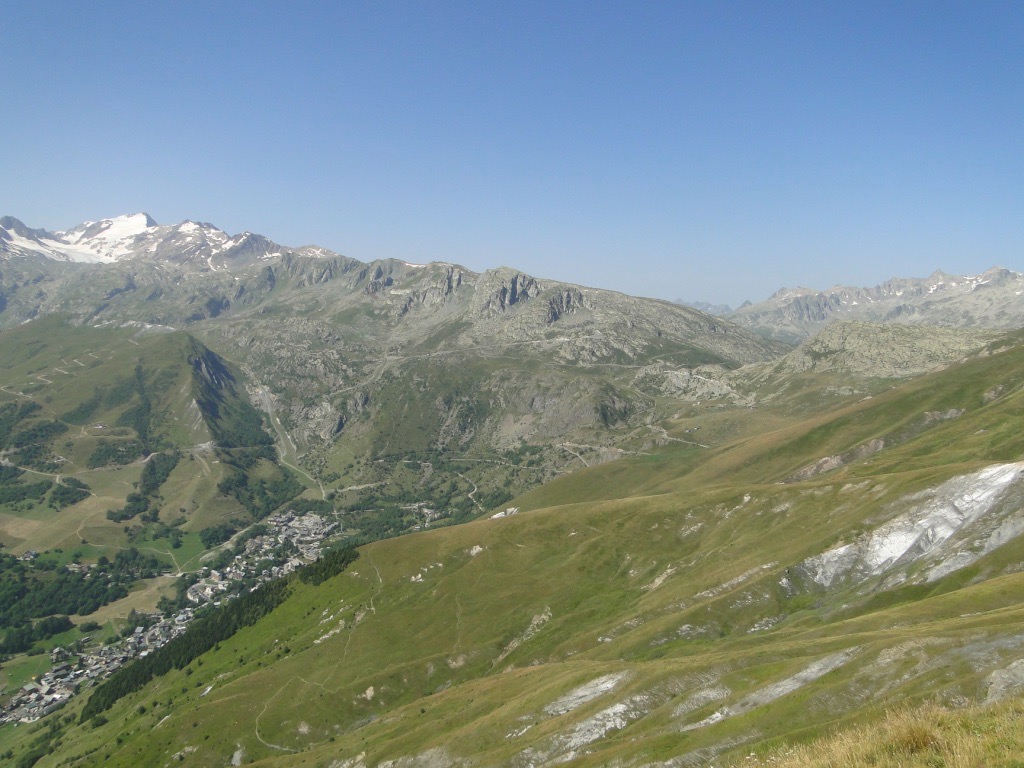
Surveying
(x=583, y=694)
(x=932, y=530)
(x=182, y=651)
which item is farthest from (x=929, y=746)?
(x=182, y=651)

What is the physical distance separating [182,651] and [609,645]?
14108 centimetres

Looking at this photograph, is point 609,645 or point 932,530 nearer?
point 932,530

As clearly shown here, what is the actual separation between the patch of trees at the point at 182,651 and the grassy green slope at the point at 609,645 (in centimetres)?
583

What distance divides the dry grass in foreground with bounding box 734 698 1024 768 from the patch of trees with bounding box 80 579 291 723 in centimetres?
20357

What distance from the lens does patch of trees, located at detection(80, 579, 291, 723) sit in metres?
175

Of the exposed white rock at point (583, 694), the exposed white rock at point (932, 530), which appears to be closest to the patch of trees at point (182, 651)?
the exposed white rock at point (583, 694)

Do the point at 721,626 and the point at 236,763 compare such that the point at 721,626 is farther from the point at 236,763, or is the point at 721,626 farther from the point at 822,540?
the point at 236,763

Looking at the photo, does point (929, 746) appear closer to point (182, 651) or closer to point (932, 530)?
point (932, 530)

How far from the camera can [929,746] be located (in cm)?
1792

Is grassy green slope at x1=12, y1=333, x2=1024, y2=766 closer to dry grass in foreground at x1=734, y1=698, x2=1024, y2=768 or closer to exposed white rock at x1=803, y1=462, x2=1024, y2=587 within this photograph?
exposed white rock at x1=803, y1=462, x2=1024, y2=587

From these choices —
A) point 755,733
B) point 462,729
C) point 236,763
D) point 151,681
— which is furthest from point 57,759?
point 755,733

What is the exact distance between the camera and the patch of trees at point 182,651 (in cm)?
17488

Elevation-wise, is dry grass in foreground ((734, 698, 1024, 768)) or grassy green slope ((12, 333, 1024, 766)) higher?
dry grass in foreground ((734, 698, 1024, 768))

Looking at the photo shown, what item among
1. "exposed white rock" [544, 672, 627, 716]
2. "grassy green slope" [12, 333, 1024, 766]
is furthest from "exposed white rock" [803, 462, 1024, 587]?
"exposed white rock" [544, 672, 627, 716]
